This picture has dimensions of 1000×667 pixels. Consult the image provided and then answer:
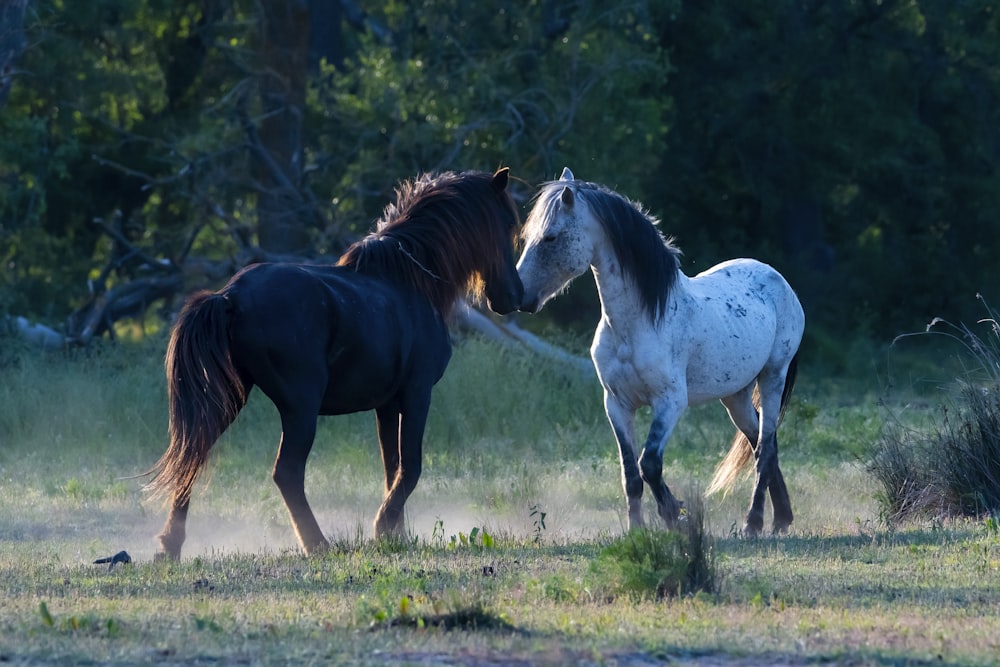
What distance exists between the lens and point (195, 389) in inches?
266

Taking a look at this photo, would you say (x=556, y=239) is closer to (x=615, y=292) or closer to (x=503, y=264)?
(x=615, y=292)

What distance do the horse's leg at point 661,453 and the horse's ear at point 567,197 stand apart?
121 cm

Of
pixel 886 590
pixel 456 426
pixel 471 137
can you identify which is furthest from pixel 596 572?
pixel 471 137

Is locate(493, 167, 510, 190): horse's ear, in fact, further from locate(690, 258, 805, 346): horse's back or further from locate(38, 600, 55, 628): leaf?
locate(38, 600, 55, 628): leaf

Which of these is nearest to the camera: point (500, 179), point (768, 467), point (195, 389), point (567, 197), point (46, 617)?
point (46, 617)

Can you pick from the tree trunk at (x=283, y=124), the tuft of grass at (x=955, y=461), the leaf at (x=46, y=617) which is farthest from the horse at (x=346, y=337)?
the tree trunk at (x=283, y=124)

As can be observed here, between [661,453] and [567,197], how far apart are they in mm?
1515

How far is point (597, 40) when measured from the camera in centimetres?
1962

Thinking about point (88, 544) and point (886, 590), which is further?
point (88, 544)

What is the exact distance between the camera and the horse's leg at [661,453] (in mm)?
7457

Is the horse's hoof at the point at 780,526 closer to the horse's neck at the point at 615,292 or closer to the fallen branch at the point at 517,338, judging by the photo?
the horse's neck at the point at 615,292

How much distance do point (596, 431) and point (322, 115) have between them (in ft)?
31.7

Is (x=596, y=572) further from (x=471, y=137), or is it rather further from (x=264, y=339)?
(x=471, y=137)

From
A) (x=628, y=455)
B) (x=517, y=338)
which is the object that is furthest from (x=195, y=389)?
(x=517, y=338)
